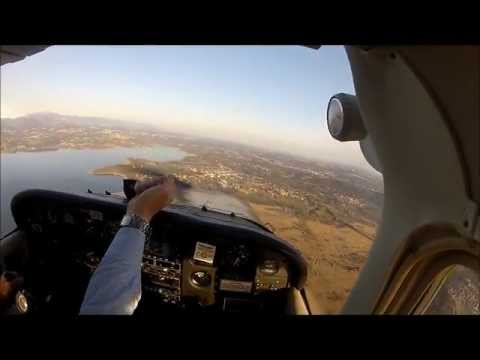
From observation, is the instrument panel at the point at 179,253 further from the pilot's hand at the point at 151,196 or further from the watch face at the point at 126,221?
the watch face at the point at 126,221

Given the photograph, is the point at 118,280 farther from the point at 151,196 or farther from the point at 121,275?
the point at 151,196

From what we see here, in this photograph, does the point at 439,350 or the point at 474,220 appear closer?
the point at 439,350

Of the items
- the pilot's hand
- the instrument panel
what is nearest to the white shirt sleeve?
the pilot's hand

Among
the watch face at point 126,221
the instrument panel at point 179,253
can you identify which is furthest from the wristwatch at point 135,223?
the instrument panel at point 179,253

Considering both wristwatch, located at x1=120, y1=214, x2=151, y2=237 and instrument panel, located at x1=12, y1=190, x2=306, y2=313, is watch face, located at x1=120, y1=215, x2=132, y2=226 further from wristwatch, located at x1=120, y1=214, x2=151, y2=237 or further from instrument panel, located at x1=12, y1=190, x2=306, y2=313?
instrument panel, located at x1=12, y1=190, x2=306, y2=313
